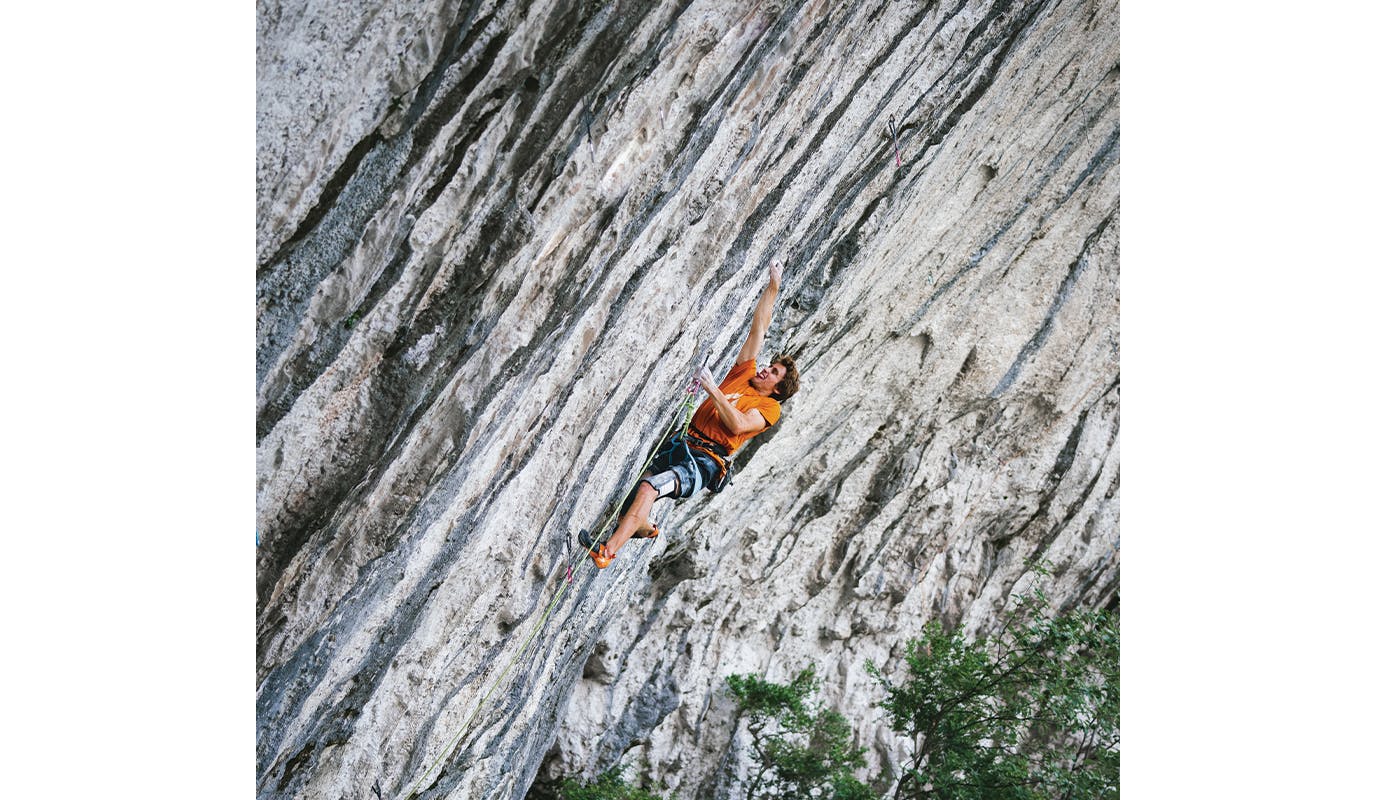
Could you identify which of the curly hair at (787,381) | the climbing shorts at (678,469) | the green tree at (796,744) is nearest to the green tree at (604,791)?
the green tree at (796,744)

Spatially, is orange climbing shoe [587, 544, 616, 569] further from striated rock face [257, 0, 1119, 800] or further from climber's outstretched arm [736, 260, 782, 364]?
climber's outstretched arm [736, 260, 782, 364]

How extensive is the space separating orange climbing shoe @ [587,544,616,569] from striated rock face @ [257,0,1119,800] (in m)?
0.06

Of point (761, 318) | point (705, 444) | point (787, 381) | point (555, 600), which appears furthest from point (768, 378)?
point (555, 600)

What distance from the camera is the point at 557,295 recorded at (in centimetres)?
349

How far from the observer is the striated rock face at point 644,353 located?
318 cm

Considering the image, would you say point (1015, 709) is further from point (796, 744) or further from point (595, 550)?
→ point (595, 550)

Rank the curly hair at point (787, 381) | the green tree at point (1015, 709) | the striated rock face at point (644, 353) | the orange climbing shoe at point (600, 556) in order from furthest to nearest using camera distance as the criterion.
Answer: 1. the green tree at point (1015, 709)
2. the curly hair at point (787, 381)
3. the orange climbing shoe at point (600, 556)
4. the striated rock face at point (644, 353)

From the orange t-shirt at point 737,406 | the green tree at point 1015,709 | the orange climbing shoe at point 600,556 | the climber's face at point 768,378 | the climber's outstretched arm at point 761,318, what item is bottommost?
the orange climbing shoe at point 600,556

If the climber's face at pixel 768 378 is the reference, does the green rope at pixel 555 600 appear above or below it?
below

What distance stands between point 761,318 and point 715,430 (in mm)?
427

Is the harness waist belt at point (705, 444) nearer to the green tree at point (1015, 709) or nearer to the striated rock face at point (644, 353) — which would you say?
the striated rock face at point (644, 353)

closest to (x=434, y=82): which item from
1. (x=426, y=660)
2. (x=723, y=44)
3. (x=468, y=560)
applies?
(x=723, y=44)

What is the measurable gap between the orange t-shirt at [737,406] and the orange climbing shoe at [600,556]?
20.8 inches

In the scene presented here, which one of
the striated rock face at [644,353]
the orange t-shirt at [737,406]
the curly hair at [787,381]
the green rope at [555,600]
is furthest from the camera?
the curly hair at [787,381]
